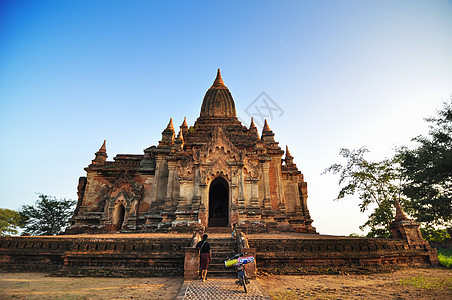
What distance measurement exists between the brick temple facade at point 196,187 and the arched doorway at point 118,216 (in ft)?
0.26

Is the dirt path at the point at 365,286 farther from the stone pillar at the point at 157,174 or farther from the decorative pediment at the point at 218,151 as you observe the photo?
the stone pillar at the point at 157,174

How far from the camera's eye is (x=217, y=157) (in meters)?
17.8

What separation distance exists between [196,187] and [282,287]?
399 inches

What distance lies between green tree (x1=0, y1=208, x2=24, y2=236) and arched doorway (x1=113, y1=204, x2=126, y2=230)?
67.1ft

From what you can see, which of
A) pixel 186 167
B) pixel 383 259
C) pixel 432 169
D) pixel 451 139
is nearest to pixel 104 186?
pixel 186 167

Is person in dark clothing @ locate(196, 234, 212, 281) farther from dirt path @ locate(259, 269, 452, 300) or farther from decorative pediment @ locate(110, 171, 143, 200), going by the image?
decorative pediment @ locate(110, 171, 143, 200)

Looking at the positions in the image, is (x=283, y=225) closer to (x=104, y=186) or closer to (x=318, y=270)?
(x=318, y=270)

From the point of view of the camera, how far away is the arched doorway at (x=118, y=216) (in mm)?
19188

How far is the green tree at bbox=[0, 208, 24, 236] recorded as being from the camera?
30859 mm

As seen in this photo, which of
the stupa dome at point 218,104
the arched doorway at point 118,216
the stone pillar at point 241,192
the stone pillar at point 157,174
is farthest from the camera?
the stupa dome at point 218,104

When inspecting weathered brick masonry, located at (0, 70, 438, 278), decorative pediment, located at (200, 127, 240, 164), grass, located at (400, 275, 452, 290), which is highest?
decorative pediment, located at (200, 127, 240, 164)

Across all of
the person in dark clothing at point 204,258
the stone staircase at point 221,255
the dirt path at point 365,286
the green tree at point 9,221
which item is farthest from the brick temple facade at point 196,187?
the green tree at point 9,221

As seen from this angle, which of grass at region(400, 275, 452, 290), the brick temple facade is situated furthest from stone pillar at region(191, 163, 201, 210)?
grass at region(400, 275, 452, 290)

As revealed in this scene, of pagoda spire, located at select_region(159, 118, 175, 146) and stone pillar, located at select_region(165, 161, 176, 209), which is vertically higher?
pagoda spire, located at select_region(159, 118, 175, 146)
